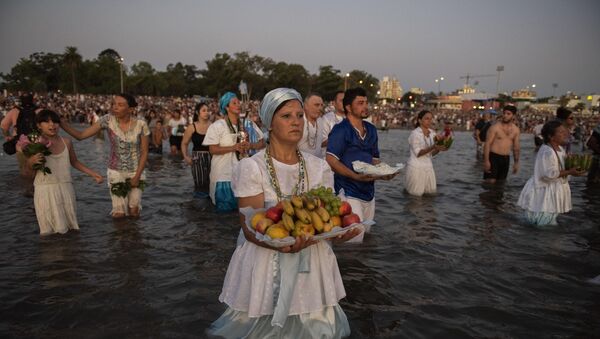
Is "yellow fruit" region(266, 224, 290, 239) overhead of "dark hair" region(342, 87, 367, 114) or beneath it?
beneath

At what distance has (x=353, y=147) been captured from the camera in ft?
17.3

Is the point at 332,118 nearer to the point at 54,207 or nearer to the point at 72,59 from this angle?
the point at 54,207

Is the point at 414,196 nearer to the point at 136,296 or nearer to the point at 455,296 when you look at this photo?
the point at 455,296

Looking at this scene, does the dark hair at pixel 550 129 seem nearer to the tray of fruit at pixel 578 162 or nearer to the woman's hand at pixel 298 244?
the tray of fruit at pixel 578 162

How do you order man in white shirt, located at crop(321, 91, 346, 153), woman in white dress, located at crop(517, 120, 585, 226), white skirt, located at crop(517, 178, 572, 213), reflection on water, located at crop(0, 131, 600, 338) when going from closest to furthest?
reflection on water, located at crop(0, 131, 600, 338) → woman in white dress, located at crop(517, 120, 585, 226) → white skirt, located at crop(517, 178, 572, 213) → man in white shirt, located at crop(321, 91, 346, 153)

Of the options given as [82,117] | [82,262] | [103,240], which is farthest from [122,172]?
[82,117]

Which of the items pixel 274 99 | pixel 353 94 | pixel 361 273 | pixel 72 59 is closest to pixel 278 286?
pixel 274 99

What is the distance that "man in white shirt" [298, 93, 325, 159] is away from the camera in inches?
267

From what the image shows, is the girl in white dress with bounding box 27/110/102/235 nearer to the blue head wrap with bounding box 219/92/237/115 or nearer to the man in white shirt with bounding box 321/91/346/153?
the blue head wrap with bounding box 219/92/237/115

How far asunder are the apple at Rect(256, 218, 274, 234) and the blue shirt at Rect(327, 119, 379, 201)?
2.87 m

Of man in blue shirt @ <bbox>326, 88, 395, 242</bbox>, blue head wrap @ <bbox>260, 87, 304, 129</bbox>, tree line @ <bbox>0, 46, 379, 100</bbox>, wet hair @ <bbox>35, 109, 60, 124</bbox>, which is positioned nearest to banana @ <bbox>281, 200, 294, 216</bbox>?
blue head wrap @ <bbox>260, 87, 304, 129</bbox>

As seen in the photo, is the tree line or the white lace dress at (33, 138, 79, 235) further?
the tree line

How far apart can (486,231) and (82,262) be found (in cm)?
648

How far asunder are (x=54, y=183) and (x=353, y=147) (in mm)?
4447
